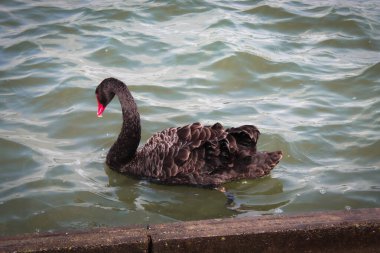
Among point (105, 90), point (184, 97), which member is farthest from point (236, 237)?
point (184, 97)

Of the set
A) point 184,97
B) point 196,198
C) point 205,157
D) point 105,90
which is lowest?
point 196,198

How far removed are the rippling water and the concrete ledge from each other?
1453mm

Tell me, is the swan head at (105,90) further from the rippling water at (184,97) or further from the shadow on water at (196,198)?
the shadow on water at (196,198)

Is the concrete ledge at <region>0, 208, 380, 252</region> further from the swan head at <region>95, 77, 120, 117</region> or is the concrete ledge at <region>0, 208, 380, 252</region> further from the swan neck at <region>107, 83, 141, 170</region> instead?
the swan head at <region>95, 77, 120, 117</region>

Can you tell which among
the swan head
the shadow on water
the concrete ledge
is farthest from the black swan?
the concrete ledge

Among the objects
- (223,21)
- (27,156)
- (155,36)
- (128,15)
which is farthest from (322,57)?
(27,156)

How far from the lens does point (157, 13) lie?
9844 millimetres

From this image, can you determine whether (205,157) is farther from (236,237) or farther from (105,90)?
(236,237)

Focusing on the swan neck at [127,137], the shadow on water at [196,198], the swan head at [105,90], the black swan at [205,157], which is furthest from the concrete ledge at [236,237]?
the swan head at [105,90]

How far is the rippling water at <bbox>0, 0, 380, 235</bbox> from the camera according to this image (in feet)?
15.5

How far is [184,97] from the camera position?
6.84 metres

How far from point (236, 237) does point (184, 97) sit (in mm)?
4109

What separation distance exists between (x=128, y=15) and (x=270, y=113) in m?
4.34

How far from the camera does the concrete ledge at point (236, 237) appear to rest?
2.77 m
